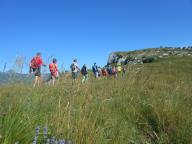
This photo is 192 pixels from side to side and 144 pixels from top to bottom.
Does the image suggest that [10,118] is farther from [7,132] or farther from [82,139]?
[82,139]

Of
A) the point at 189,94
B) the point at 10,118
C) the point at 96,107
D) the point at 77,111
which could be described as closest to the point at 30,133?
the point at 10,118

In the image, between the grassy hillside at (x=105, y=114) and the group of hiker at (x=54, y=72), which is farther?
the group of hiker at (x=54, y=72)

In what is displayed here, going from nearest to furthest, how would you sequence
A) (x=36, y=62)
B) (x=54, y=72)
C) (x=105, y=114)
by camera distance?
(x=105, y=114) → (x=54, y=72) → (x=36, y=62)

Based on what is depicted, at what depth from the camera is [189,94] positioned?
7.68 metres

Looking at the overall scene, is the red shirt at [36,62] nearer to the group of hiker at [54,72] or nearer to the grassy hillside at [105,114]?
the group of hiker at [54,72]

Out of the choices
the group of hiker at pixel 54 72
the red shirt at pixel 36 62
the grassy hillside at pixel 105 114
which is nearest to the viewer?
the grassy hillside at pixel 105 114

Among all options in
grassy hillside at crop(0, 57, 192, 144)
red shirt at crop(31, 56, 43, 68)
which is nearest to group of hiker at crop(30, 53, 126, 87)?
→ red shirt at crop(31, 56, 43, 68)

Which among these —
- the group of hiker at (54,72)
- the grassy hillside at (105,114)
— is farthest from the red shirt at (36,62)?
the grassy hillside at (105,114)

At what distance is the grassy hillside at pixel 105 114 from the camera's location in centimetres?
459

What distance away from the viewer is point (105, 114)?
606 cm

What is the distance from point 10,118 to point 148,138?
2326 millimetres

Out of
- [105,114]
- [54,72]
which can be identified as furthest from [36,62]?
[105,114]

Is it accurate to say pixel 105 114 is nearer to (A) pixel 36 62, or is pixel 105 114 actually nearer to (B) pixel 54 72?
(B) pixel 54 72

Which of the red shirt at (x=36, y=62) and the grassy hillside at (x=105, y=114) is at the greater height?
the red shirt at (x=36, y=62)
